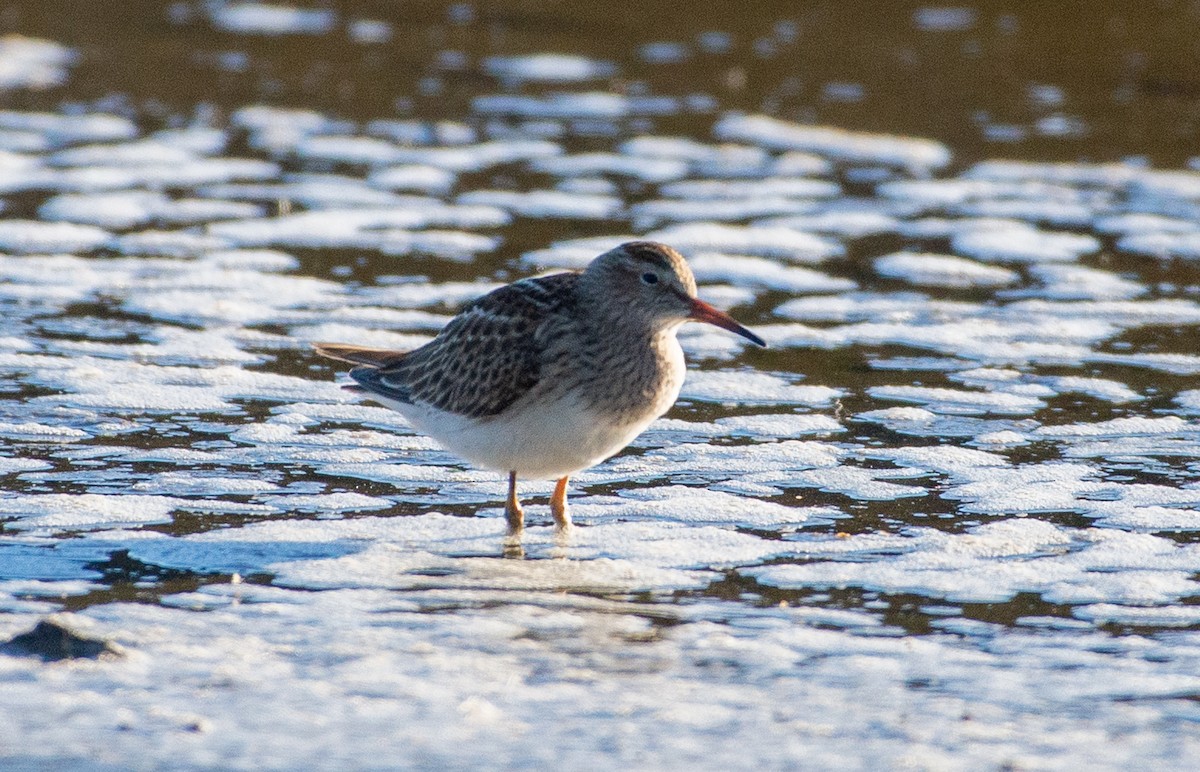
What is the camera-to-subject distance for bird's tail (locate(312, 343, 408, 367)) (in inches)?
254

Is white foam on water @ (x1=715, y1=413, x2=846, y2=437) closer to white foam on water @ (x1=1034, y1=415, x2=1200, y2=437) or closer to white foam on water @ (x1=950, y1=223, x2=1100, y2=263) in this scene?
white foam on water @ (x1=1034, y1=415, x2=1200, y2=437)

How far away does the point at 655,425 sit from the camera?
699 cm

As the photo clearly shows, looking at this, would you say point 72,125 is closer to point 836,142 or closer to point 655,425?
point 836,142

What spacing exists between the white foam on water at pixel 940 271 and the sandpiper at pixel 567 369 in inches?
134

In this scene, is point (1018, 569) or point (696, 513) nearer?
point (1018, 569)

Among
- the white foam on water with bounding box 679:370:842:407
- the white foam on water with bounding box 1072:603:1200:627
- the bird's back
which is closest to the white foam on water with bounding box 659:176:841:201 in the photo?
the white foam on water with bounding box 679:370:842:407

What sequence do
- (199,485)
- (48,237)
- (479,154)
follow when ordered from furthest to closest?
1. (479,154)
2. (48,237)
3. (199,485)

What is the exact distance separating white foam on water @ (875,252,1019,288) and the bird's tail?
138 inches

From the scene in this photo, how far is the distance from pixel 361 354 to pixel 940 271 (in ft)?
12.5

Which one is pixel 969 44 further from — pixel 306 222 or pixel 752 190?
pixel 306 222

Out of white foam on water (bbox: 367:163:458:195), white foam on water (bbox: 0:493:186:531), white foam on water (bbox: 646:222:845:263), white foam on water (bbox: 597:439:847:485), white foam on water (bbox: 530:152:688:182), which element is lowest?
white foam on water (bbox: 0:493:186:531)

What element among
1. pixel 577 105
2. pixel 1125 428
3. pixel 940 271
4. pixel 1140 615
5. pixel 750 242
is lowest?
pixel 1140 615

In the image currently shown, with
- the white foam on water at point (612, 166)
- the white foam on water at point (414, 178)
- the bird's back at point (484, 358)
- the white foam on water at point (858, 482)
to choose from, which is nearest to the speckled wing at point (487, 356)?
the bird's back at point (484, 358)

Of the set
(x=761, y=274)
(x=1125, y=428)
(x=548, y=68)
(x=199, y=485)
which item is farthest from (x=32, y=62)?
(x=1125, y=428)
